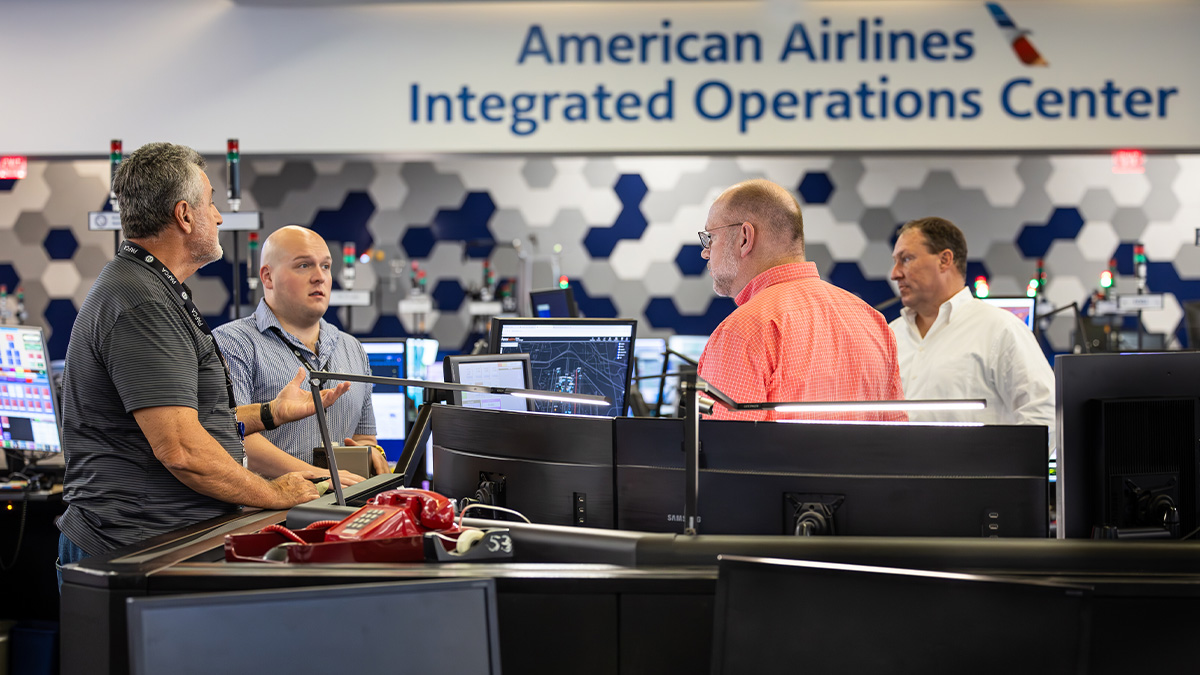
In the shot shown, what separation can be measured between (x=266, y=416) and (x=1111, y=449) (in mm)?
1937

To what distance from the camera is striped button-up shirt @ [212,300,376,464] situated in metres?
2.61

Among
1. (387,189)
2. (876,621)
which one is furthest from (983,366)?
(387,189)

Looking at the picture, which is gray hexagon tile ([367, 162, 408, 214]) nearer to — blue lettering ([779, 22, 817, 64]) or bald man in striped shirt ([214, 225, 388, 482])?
blue lettering ([779, 22, 817, 64])

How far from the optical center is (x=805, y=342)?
1925mm

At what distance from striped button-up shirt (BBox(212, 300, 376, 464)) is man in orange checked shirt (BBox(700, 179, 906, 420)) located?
47.1 inches

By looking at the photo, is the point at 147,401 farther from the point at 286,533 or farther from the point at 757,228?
the point at 757,228

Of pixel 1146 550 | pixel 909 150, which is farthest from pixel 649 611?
pixel 909 150

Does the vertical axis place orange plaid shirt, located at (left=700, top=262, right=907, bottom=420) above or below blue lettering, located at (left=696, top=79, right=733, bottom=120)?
below

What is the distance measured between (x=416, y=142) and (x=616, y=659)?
440 centimetres

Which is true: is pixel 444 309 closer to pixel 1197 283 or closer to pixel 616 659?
pixel 1197 283

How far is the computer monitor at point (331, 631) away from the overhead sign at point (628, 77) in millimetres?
4280

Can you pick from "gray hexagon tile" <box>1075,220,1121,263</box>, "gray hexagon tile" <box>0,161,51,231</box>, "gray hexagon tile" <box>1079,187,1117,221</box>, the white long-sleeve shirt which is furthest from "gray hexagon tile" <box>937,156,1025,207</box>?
"gray hexagon tile" <box>0,161,51,231</box>

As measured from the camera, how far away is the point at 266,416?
2.43 meters

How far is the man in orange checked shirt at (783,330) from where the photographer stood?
191cm
